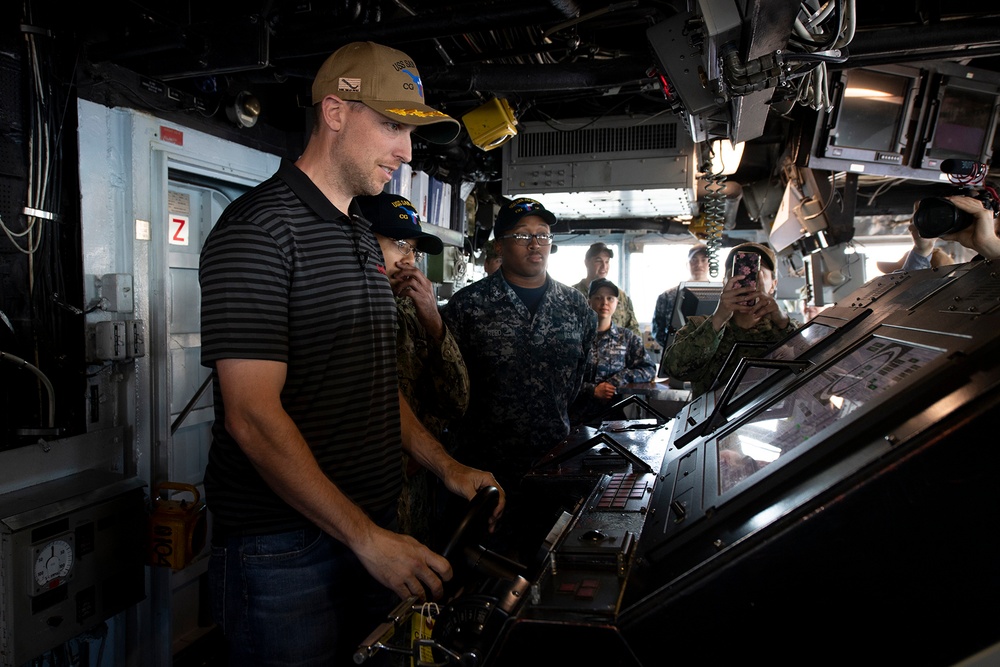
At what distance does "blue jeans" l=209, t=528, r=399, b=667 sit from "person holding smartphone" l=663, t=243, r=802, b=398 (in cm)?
184

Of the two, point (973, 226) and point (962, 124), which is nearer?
point (973, 226)

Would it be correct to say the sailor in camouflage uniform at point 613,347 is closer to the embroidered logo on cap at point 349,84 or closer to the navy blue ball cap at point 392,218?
the navy blue ball cap at point 392,218

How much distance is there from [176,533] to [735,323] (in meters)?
2.53

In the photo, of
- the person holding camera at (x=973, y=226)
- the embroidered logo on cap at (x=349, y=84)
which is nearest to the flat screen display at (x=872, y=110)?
the person holding camera at (x=973, y=226)

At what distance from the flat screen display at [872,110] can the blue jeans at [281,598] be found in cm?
399

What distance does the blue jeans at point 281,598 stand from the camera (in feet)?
5.11

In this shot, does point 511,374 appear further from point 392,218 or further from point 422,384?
point 392,218

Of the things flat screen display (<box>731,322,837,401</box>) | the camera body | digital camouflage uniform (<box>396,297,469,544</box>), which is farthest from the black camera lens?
digital camouflage uniform (<box>396,297,469,544</box>)

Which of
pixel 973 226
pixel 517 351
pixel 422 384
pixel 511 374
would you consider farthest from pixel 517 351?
pixel 973 226

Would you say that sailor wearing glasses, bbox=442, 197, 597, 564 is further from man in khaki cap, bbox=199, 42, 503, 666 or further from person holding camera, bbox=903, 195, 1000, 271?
person holding camera, bbox=903, 195, 1000, 271

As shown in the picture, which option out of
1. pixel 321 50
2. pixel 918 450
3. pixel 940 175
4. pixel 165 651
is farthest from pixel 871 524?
pixel 940 175

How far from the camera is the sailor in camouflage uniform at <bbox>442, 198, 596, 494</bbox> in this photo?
2.99m

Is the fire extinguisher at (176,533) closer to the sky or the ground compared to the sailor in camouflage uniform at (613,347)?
→ closer to the ground

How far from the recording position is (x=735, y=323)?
2.91m
